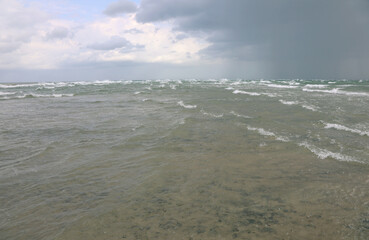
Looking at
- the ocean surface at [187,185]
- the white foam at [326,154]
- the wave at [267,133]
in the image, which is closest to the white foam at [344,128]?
the ocean surface at [187,185]

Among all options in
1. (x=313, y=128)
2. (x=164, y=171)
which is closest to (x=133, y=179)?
(x=164, y=171)

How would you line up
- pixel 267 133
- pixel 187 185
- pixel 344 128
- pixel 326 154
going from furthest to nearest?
pixel 344 128 → pixel 267 133 → pixel 326 154 → pixel 187 185

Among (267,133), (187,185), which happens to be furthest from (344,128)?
(187,185)

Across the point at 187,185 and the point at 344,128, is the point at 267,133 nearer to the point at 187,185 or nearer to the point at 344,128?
the point at 344,128

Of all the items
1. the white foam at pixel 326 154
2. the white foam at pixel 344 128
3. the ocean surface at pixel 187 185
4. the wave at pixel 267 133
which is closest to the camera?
the ocean surface at pixel 187 185

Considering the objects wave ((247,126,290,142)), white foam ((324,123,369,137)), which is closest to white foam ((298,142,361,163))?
wave ((247,126,290,142))

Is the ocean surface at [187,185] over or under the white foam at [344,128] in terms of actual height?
under

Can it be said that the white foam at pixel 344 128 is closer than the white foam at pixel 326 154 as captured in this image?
No

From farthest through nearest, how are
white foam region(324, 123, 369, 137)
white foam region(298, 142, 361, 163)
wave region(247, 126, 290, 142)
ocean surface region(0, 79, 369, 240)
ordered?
white foam region(324, 123, 369, 137) → wave region(247, 126, 290, 142) → white foam region(298, 142, 361, 163) → ocean surface region(0, 79, 369, 240)

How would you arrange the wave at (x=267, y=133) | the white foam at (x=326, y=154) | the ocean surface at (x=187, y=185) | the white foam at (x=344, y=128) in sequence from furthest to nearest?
the white foam at (x=344, y=128), the wave at (x=267, y=133), the white foam at (x=326, y=154), the ocean surface at (x=187, y=185)

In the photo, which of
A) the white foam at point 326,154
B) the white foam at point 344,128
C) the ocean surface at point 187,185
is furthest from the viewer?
the white foam at point 344,128

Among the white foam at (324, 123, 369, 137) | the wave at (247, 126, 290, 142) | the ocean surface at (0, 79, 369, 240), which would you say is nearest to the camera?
the ocean surface at (0, 79, 369, 240)

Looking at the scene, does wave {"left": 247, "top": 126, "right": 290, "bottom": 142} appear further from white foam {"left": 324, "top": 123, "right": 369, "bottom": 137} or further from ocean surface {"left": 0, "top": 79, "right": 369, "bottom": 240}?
white foam {"left": 324, "top": 123, "right": 369, "bottom": 137}

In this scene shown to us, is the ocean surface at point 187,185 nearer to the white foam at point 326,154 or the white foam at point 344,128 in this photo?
the white foam at point 326,154
